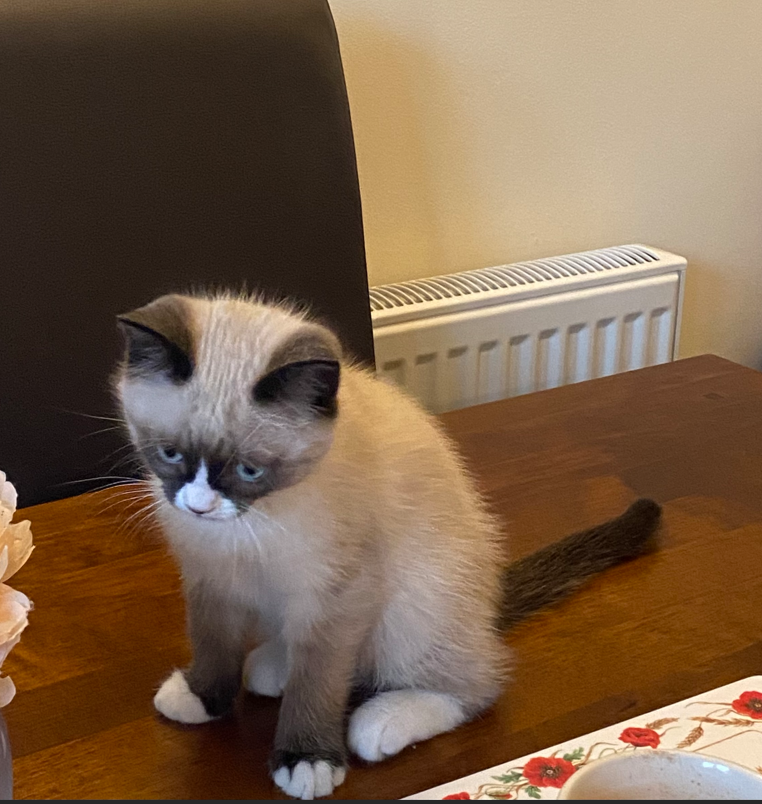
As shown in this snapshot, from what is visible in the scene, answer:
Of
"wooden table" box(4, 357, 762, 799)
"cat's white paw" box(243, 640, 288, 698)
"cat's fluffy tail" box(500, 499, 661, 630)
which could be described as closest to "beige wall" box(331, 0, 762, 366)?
"wooden table" box(4, 357, 762, 799)

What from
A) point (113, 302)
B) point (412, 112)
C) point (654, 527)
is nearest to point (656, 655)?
point (654, 527)

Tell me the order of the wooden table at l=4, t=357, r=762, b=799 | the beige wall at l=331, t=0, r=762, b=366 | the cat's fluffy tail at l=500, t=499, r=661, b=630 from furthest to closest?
the beige wall at l=331, t=0, r=762, b=366
the cat's fluffy tail at l=500, t=499, r=661, b=630
the wooden table at l=4, t=357, r=762, b=799

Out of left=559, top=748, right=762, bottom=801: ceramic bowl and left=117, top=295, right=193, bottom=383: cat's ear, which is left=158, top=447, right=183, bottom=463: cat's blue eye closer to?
left=117, top=295, right=193, bottom=383: cat's ear

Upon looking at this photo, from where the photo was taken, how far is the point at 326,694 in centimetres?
65

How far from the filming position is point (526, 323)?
1.55 m

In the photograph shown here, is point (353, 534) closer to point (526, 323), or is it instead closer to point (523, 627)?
point (523, 627)

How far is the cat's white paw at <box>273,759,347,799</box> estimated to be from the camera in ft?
2.00

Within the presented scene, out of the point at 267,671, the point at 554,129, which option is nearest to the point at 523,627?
the point at 267,671

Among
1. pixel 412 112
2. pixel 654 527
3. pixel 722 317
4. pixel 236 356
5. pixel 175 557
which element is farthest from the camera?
pixel 722 317

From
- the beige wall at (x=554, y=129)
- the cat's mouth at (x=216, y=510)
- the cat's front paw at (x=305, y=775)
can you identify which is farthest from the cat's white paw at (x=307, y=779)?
the beige wall at (x=554, y=129)

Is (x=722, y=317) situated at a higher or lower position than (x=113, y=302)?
lower

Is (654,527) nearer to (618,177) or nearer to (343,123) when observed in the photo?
(343,123)

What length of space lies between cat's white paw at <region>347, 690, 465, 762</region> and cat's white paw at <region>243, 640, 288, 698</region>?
0.07m

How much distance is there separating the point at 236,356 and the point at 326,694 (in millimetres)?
246
